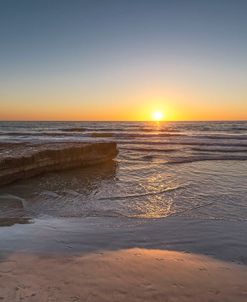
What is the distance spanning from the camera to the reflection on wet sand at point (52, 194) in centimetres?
672

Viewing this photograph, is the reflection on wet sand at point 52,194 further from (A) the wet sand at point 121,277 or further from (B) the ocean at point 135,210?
(A) the wet sand at point 121,277

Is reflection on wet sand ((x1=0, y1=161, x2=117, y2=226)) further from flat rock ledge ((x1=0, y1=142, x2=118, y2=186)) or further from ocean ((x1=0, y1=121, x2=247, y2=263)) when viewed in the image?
flat rock ledge ((x1=0, y1=142, x2=118, y2=186))

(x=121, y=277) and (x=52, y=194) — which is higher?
(x=121, y=277)

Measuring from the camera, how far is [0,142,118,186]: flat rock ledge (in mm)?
9922

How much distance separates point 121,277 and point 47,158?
902 cm

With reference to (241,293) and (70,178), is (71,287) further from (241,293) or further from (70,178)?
(70,178)

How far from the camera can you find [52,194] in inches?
336

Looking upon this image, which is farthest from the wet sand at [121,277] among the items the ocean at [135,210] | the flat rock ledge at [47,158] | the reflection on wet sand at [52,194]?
the flat rock ledge at [47,158]

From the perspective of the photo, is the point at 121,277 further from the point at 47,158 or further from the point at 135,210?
the point at 47,158

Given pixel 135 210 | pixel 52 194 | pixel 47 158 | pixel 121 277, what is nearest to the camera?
pixel 121 277

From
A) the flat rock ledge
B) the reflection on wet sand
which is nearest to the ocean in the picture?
the reflection on wet sand

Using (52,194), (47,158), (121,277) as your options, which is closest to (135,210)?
(52,194)

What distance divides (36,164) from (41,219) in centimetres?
545

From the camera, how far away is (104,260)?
3.96 meters
